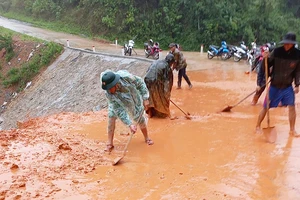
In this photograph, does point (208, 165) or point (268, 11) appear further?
point (268, 11)

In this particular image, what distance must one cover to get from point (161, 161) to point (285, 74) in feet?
7.60

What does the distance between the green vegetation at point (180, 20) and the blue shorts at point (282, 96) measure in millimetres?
15188

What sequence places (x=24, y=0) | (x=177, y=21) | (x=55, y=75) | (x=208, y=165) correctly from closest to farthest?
(x=208, y=165), (x=55, y=75), (x=177, y=21), (x=24, y=0)

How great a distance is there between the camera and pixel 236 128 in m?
6.14

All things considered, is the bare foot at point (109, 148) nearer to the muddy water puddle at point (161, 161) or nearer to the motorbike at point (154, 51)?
the muddy water puddle at point (161, 161)

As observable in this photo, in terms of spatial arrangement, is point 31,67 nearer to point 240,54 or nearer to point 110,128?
point 240,54

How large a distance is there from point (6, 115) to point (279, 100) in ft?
42.2

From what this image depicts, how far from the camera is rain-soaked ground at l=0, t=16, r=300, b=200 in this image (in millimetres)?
3822

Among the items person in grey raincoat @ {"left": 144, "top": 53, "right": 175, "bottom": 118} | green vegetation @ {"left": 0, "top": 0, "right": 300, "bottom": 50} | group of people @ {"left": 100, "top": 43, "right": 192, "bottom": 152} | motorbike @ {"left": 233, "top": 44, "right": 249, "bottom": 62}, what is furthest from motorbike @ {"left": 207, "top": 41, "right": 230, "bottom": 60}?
group of people @ {"left": 100, "top": 43, "right": 192, "bottom": 152}

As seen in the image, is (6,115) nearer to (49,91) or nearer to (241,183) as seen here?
(49,91)

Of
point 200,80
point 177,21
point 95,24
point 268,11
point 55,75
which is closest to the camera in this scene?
point 200,80

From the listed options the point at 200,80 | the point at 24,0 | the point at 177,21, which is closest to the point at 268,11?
the point at 177,21

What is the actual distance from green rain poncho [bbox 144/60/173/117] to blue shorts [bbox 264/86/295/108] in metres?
2.20

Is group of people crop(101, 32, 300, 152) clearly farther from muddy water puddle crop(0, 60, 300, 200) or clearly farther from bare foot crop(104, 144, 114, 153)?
muddy water puddle crop(0, 60, 300, 200)
